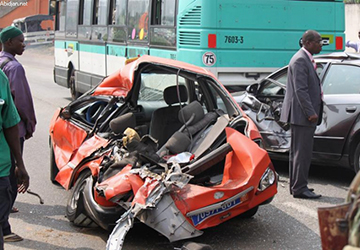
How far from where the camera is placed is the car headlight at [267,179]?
5410mm

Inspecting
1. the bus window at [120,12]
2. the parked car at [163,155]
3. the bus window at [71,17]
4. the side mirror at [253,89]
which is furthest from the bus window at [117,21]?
the parked car at [163,155]

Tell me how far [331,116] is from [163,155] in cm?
273

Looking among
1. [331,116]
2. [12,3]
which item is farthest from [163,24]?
[12,3]

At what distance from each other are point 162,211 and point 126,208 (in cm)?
34

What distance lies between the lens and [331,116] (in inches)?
296

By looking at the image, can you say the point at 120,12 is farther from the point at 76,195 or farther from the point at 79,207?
the point at 79,207

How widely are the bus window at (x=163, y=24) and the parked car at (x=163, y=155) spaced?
432cm

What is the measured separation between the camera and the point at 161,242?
5480mm

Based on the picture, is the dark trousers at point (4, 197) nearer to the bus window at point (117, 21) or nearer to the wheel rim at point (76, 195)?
the wheel rim at point (76, 195)

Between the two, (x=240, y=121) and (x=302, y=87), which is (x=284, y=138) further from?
(x=240, y=121)

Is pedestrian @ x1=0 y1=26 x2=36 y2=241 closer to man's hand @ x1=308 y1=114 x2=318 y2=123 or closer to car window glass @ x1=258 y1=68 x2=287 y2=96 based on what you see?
man's hand @ x1=308 y1=114 x2=318 y2=123

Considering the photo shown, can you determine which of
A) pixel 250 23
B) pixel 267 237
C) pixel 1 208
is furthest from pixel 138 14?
pixel 1 208

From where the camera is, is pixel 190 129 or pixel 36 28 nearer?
pixel 190 129

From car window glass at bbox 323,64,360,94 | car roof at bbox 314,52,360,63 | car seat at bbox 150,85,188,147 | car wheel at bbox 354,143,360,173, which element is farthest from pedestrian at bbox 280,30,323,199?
car seat at bbox 150,85,188,147
